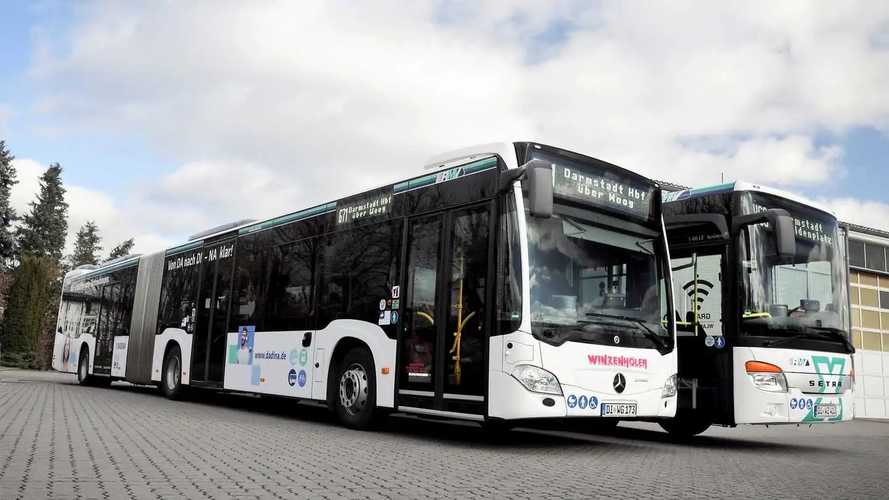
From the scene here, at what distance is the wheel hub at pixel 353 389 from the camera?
10.2 meters

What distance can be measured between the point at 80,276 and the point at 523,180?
1880cm

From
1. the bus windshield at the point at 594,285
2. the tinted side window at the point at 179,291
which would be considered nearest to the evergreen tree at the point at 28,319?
the tinted side window at the point at 179,291

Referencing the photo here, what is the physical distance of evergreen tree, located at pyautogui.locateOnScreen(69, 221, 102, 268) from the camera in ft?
280

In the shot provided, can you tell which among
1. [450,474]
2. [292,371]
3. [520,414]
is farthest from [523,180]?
[292,371]

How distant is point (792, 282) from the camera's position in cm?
1027

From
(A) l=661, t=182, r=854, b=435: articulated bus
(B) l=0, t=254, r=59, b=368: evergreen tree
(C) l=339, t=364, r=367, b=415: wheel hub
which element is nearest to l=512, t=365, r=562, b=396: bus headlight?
(C) l=339, t=364, r=367, b=415: wheel hub

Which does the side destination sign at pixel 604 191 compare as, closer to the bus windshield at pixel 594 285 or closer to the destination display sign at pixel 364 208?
the bus windshield at pixel 594 285

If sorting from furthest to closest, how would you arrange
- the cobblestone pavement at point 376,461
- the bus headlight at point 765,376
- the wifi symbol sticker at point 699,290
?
the wifi symbol sticker at point 699,290 → the bus headlight at point 765,376 → the cobblestone pavement at point 376,461

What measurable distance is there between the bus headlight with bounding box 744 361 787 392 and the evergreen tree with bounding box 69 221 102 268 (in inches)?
3345

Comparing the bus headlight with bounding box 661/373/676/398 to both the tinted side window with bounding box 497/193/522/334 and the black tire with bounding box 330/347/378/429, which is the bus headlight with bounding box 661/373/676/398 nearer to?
the tinted side window with bounding box 497/193/522/334

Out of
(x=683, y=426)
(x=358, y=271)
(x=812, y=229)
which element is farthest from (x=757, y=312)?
(x=358, y=271)

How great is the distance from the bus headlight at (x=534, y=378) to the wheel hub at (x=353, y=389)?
283 cm

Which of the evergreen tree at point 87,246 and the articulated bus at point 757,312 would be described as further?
the evergreen tree at point 87,246

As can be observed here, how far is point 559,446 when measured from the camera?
9.55 metres
